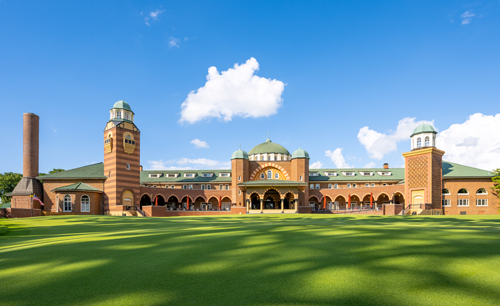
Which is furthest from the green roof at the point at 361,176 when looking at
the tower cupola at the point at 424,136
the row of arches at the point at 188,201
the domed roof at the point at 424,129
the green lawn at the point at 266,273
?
the green lawn at the point at 266,273

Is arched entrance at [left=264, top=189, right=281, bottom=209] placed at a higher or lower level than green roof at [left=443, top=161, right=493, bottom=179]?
lower

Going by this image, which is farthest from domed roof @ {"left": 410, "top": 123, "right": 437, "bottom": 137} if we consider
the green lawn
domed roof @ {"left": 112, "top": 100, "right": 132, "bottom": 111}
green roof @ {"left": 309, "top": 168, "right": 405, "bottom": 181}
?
domed roof @ {"left": 112, "top": 100, "right": 132, "bottom": 111}

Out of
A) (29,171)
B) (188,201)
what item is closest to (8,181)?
(29,171)

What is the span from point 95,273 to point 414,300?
5.95m

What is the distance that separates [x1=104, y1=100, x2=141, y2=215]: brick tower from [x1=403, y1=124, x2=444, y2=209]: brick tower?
40.2 m

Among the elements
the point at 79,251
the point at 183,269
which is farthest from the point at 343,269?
the point at 79,251

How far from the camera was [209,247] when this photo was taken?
25.7 ft

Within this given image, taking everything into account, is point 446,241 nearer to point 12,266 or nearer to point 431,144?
point 12,266

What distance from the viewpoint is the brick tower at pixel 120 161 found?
136ft

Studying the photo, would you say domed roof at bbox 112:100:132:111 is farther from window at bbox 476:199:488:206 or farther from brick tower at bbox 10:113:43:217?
window at bbox 476:199:488:206

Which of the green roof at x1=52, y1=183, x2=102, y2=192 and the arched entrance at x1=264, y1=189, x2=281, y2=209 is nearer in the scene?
the green roof at x1=52, y1=183, x2=102, y2=192

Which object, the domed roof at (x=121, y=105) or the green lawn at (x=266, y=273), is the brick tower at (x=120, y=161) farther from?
the green lawn at (x=266, y=273)

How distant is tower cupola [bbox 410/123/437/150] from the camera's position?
4100 centimetres

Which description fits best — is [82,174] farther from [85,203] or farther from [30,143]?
[30,143]
